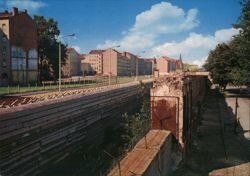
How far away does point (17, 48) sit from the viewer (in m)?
53.9

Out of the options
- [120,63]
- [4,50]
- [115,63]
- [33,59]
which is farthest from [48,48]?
[120,63]

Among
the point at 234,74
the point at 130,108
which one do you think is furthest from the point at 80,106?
the point at 234,74

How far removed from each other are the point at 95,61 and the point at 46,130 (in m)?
126

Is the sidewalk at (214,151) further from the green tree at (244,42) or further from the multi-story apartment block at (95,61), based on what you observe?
the multi-story apartment block at (95,61)

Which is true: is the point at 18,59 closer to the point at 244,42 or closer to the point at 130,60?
the point at 244,42

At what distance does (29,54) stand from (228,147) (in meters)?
49.5

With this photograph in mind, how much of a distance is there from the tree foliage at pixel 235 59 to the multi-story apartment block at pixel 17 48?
110 feet

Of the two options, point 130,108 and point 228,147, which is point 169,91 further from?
point 130,108

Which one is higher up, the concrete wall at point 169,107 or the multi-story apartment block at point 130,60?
the multi-story apartment block at point 130,60

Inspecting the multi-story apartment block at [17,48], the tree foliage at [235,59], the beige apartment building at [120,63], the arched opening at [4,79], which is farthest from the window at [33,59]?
the beige apartment building at [120,63]

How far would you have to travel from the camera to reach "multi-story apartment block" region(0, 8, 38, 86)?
51312 mm

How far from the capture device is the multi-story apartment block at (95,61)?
138250 mm

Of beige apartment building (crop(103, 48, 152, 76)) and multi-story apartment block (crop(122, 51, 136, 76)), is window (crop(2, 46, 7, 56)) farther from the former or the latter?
multi-story apartment block (crop(122, 51, 136, 76))

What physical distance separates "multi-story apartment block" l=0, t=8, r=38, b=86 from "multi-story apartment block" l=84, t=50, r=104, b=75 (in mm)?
79808
